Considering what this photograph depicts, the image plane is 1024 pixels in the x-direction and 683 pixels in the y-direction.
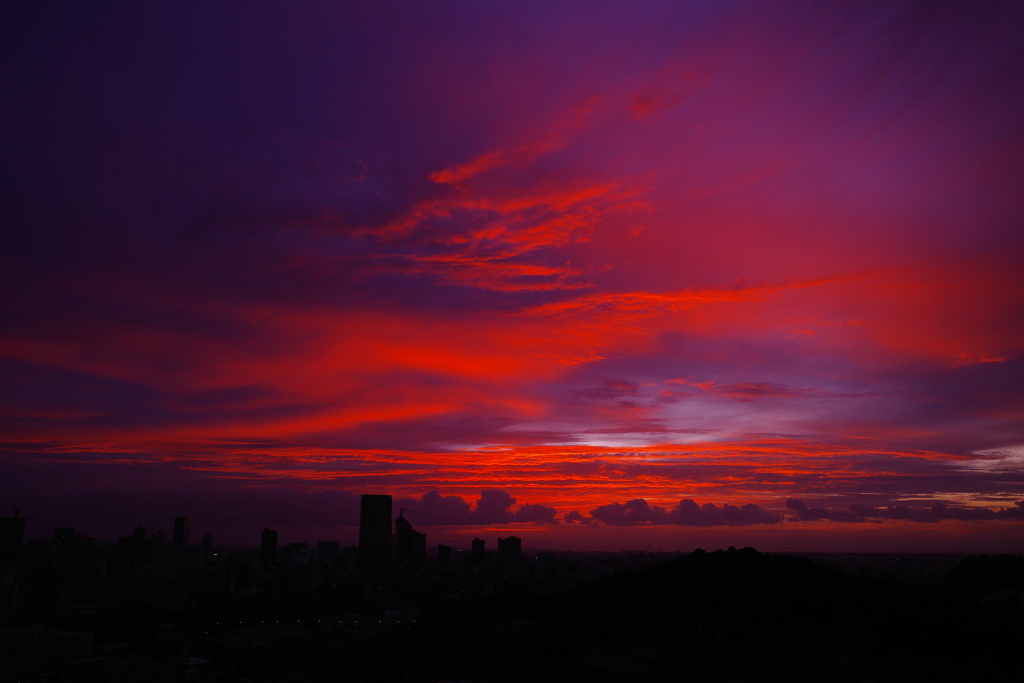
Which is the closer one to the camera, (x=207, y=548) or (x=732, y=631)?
(x=732, y=631)

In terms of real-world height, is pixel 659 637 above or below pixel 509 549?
above

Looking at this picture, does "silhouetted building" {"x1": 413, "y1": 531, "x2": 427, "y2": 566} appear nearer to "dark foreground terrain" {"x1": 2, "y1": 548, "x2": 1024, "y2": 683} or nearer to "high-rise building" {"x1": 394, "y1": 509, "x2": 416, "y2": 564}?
"high-rise building" {"x1": 394, "y1": 509, "x2": 416, "y2": 564}

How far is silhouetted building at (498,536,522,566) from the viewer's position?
120438 millimetres

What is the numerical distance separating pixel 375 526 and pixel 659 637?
110 m

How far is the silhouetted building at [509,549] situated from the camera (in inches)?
4742

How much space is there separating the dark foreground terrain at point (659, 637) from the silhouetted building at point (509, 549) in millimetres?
72745

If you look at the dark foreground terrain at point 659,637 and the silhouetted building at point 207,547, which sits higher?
the dark foreground terrain at point 659,637

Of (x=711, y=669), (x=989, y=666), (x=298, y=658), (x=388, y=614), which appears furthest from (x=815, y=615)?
(x=388, y=614)

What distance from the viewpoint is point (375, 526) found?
12662cm

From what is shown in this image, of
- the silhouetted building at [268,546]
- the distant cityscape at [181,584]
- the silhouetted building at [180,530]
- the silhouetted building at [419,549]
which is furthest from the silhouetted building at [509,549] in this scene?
the silhouetted building at [180,530]

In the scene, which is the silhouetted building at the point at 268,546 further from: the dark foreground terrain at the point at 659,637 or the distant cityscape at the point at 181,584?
the dark foreground terrain at the point at 659,637

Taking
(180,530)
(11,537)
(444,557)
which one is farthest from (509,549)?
(11,537)

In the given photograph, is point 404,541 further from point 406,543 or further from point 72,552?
point 72,552

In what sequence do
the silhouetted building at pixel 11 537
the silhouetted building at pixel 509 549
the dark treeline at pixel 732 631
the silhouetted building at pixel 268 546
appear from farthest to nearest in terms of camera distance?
the silhouetted building at pixel 509 549
the silhouetted building at pixel 268 546
the silhouetted building at pixel 11 537
the dark treeline at pixel 732 631
